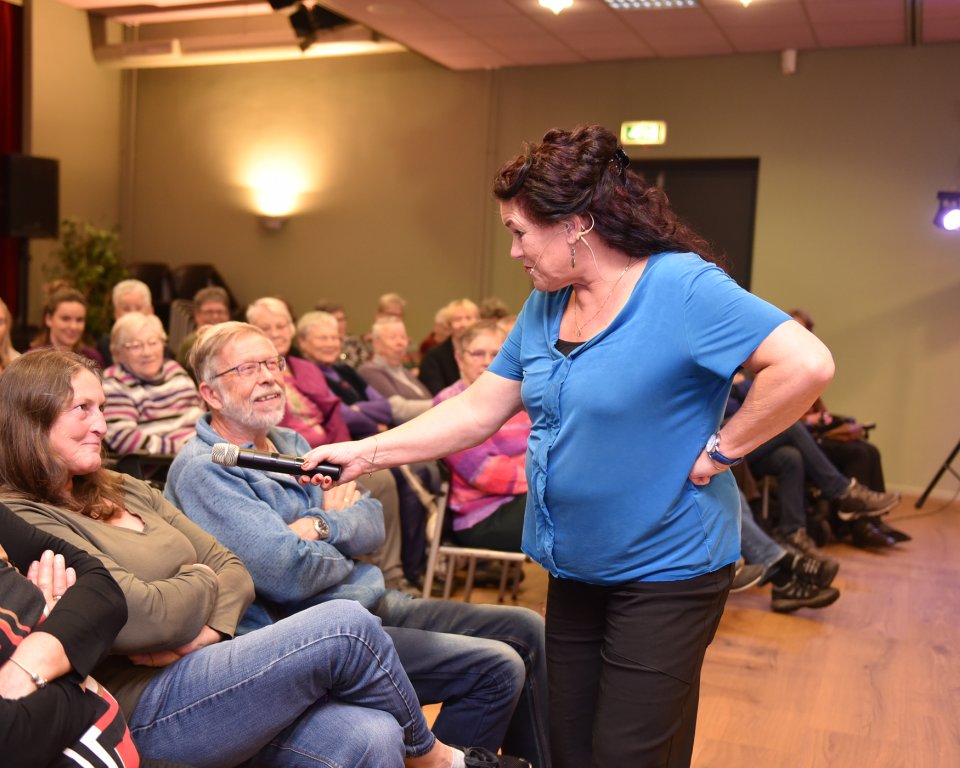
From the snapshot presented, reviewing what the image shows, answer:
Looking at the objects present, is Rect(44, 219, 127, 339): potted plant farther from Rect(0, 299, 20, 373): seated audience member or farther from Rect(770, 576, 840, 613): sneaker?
Rect(770, 576, 840, 613): sneaker

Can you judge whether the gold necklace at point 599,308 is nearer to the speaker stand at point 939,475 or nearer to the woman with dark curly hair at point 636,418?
the woman with dark curly hair at point 636,418

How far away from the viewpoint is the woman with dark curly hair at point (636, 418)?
1543 mm

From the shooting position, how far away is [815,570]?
13.7ft

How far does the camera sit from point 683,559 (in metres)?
1.59

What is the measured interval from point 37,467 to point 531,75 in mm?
7139

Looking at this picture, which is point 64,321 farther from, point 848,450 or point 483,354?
point 848,450

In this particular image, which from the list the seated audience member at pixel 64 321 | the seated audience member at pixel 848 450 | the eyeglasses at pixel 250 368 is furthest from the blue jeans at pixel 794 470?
the seated audience member at pixel 64 321

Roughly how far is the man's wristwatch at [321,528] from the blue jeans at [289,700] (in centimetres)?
44

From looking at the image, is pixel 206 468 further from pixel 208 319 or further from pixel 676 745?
pixel 208 319

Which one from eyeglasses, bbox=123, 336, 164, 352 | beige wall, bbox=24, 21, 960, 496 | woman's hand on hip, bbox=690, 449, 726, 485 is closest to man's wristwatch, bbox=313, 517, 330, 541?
woman's hand on hip, bbox=690, 449, 726, 485

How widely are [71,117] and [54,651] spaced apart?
9087mm

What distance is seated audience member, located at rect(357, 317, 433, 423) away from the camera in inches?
218

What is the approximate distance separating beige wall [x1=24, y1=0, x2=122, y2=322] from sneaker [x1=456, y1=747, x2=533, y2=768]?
26.9 feet

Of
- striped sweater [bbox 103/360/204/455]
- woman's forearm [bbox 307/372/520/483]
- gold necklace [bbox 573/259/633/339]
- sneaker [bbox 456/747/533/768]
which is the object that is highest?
gold necklace [bbox 573/259/633/339]
